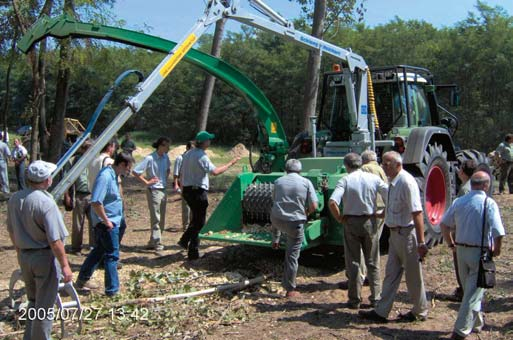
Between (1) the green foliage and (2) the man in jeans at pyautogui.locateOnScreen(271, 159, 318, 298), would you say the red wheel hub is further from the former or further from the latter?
(1) the green foliage

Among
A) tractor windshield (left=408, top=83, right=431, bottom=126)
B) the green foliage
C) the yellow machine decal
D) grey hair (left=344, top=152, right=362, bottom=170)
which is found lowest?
grey hair (left=344, top=152, right=362, bottom=170)

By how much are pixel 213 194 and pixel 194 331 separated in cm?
832

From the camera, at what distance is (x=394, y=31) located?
108ft

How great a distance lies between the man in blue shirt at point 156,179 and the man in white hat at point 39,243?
375 centimetres

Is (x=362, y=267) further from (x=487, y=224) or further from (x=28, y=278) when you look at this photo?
(x=28, y=278)

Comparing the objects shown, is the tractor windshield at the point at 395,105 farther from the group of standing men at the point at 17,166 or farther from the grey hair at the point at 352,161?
the group of standing men at the point at 17,166

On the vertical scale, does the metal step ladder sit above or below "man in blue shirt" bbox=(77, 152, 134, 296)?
below

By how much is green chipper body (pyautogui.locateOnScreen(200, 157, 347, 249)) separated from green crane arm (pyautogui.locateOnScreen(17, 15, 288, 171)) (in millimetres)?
1098

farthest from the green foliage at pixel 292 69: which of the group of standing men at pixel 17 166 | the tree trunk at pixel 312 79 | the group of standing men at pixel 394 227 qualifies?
the group of standing men at pixel 394 227

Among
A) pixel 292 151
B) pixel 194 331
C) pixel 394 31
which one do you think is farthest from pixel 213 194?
pixel 394 31

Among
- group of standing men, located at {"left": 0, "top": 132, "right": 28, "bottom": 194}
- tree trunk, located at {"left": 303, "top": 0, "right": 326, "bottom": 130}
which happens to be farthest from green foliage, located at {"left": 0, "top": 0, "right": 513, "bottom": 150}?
tree trunk, located at {"left": 303, "top": 0, "right": 326, "bottom": 130}

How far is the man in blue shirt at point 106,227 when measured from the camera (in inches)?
235

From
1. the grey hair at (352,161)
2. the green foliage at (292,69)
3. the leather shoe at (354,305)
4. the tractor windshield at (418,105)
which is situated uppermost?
the green foliage at (292,69)

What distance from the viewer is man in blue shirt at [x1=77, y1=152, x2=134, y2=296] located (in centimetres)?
597
